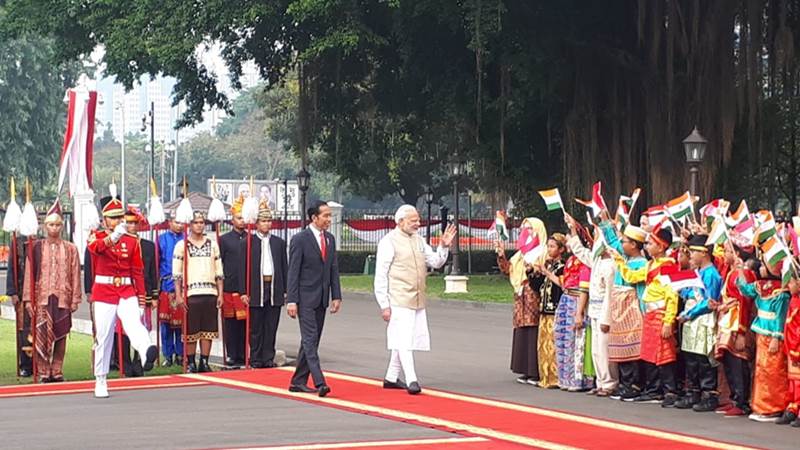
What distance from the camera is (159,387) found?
A: 14875 mm

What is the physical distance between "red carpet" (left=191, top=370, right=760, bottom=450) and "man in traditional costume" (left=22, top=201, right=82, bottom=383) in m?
2.04

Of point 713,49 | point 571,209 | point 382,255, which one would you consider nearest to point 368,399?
point 382,255

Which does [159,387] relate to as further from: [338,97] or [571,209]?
[338,97]

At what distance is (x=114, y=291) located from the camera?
1421 centimetres

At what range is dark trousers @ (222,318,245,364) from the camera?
56.6ft

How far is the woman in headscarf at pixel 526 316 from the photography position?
15.2 metres

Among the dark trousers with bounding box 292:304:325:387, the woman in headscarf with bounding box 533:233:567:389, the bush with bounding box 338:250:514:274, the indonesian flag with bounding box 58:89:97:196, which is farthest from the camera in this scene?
the bush with bounding box 338:250:514:274

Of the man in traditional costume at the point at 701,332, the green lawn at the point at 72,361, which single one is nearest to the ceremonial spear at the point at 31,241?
the green lawn at the point at 72,361

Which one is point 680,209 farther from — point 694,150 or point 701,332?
point 694,150

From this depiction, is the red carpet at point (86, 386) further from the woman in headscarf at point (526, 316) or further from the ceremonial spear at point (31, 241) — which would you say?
the woman in headscarf at point (526, 316)

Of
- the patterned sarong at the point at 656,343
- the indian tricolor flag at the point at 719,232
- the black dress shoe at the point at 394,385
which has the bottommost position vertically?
the black dress shoe at the point at 394,385

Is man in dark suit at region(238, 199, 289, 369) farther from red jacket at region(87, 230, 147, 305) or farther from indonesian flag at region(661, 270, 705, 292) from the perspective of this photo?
indonesian flag at region(661, 270, 705, 292)

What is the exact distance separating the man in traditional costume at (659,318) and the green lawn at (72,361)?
580cm

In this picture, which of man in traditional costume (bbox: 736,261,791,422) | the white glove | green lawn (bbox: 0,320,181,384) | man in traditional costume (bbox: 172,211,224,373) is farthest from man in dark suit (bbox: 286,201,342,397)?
man in traditional costume (bbox: 736,261,791,422)
